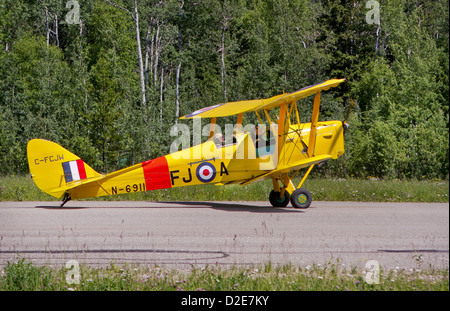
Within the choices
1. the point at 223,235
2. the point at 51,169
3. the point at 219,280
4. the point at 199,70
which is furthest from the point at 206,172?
the point at 199,70

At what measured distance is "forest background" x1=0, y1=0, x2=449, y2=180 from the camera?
2664cm

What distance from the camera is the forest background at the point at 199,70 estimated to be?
2664cm

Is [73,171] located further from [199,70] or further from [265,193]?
[199,70]

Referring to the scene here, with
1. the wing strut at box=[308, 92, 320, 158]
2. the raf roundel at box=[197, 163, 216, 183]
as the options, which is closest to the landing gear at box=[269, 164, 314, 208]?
the wing strut at box=[308, 92, 320, 158]

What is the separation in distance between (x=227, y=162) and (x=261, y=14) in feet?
124

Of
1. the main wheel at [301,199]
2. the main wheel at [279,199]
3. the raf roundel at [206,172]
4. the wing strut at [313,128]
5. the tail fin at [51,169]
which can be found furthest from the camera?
the main wheel at [279,199]

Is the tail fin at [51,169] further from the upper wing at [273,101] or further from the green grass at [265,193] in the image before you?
the upper wing at [273,101]

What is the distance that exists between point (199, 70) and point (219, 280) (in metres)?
44.6

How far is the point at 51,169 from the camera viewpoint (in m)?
13.9

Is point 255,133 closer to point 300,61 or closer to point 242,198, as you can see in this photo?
point 242,198

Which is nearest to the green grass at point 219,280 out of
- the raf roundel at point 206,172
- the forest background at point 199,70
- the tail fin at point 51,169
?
the tail fin at point 51,169

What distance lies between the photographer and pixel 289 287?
647cm

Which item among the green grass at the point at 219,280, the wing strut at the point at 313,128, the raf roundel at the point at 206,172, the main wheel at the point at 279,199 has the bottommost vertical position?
the green grass at the point at 219,280
